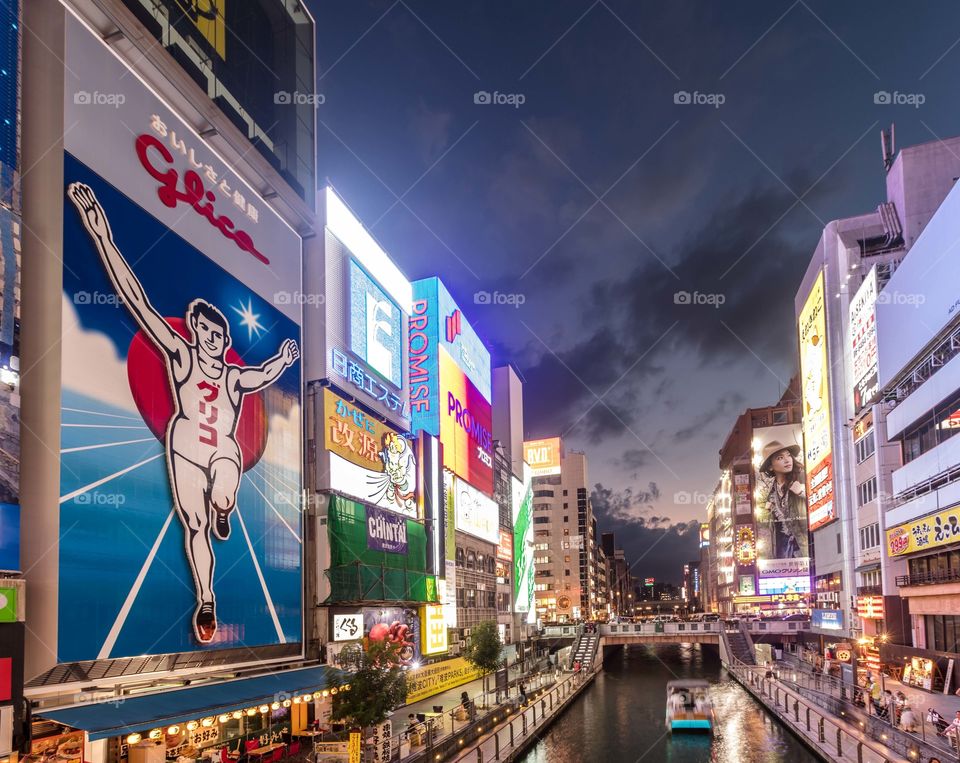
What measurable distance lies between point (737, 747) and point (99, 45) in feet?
116

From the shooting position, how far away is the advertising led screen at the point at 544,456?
106m

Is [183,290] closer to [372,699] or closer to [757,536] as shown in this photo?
[372,699]

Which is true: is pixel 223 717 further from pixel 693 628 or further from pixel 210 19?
pixel 693 628

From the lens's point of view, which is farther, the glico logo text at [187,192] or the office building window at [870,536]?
the office building window at [870,536]

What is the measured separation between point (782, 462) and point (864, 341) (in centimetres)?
5150

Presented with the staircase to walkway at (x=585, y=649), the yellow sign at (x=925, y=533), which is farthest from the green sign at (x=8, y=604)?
the staircase to walkway at (x=585, y=649)

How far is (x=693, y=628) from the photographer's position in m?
79.8

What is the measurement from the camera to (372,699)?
25.6 m

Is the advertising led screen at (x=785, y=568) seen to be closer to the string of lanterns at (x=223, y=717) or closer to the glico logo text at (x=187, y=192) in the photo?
the string of lanterns at (x=223, y=717)

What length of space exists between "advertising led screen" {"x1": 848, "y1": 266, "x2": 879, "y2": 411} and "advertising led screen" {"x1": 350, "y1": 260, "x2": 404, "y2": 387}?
111 ft

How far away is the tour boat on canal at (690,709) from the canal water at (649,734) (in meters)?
0.53

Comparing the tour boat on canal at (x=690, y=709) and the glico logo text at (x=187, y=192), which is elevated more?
the glico logo text at (x=187, y=192)

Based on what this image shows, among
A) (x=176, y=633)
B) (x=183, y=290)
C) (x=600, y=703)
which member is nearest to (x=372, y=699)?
(x=176, y=633)

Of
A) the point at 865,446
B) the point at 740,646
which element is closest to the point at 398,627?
the point at 865,446
